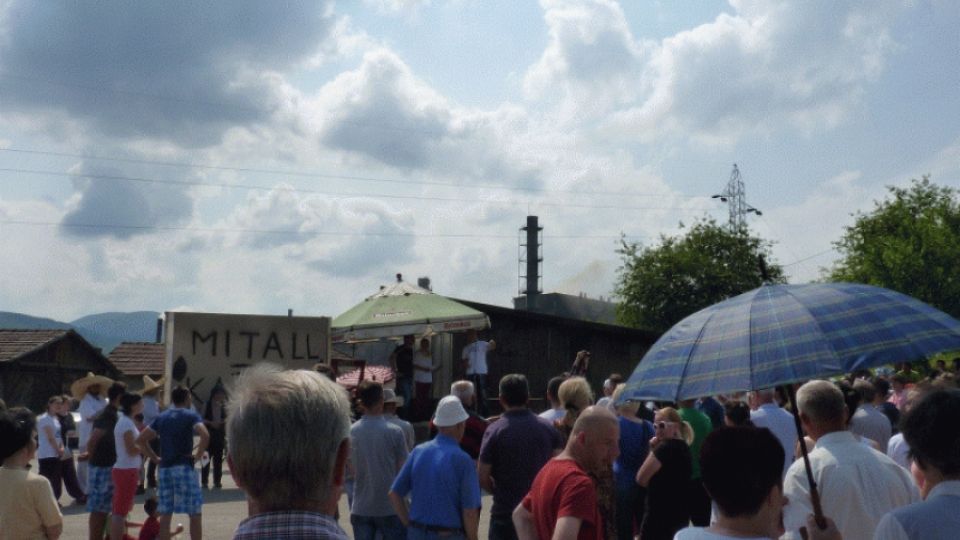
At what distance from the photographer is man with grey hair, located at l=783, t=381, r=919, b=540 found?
15.7 feet

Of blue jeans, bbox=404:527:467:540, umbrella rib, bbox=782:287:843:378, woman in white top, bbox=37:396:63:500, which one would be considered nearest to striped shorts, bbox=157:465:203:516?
blue jeans, bbox=404:527:467:540

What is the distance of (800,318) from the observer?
14.9 ft

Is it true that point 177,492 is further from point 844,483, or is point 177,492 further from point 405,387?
point 405,387

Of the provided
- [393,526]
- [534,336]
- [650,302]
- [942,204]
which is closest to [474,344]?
[534,336]

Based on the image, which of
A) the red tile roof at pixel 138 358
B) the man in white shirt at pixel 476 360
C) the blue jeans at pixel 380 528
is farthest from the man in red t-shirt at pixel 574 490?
the red tile roof at pixel 138 358

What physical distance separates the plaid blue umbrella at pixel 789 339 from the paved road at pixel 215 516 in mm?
9069

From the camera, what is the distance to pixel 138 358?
6091 centimetres

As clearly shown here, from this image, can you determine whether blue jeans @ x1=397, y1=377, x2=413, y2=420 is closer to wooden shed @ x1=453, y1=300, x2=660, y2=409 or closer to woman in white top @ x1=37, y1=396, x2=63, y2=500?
woman in white top @ x1=37, y1=396, x2=63, y2=500

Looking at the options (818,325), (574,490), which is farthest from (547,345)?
(818,325)

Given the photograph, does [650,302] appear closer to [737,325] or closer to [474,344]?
[474,344]

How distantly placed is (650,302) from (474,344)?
122ft

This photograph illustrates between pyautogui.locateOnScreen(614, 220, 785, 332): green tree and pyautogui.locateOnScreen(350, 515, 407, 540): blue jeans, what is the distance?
49.3m

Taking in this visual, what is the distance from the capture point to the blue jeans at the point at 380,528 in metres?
8.48

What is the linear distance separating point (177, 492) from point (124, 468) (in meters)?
1.16
